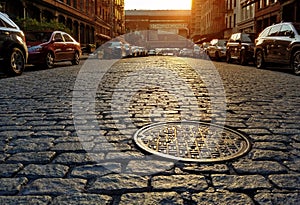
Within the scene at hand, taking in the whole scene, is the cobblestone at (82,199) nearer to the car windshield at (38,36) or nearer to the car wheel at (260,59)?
the car windshield at (38,36)

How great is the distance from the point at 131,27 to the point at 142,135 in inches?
4166

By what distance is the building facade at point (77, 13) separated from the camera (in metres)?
25.0

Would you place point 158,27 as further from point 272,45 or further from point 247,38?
point 272,45

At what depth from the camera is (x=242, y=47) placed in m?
18.6

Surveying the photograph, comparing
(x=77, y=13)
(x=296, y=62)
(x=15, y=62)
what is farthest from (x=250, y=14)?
(x=15, y=62)

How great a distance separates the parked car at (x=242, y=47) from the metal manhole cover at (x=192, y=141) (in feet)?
49.4

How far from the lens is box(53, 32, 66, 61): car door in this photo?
49.5 ft

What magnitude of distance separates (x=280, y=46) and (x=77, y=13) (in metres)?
29.4

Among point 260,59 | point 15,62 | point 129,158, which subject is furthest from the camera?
point 260,59

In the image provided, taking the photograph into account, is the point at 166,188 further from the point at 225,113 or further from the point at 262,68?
the point at 262,68

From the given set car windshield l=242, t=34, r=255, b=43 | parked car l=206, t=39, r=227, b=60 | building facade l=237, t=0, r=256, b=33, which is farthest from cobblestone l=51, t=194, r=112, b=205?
building facade l=237, t=0, r=256, b=33

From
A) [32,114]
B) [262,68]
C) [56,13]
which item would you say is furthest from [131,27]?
[32,114]

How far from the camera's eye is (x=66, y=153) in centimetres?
318

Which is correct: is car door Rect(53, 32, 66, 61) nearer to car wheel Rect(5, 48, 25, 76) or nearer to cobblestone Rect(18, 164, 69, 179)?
car wheel Rect(5, 48, 25, 76)
